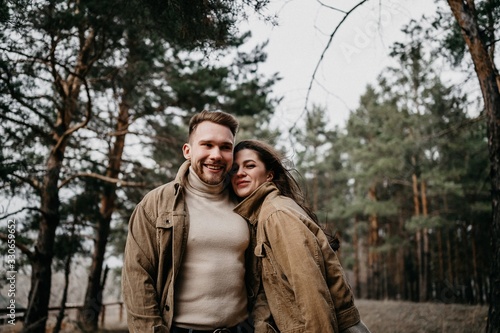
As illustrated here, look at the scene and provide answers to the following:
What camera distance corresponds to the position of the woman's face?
9.41ft

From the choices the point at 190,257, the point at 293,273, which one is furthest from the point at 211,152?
the point at 293,273

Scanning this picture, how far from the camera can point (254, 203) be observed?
2703mm

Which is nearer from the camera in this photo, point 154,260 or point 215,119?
point 154,260

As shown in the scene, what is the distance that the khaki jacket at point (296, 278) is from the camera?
6.77 ft

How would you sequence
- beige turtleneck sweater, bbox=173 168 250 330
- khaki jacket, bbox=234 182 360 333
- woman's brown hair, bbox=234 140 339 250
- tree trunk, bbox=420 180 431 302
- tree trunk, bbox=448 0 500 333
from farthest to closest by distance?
tree trunk, bbox=420 180 431 302, tree trunk, bbox=448 0 500 333, woman's brown hair, bbox=234 140 339 250, beige turtleneck sweater, bbox=173 168 250 330, khaki jacket, bbox=234 182 360 333

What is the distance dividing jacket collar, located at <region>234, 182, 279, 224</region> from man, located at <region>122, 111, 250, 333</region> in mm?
58

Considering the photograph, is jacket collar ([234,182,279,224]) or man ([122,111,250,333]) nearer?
man ([122,111,250,333])

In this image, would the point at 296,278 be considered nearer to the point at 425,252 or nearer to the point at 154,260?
the point at 154,260

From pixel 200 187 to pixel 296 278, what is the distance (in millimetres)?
1035

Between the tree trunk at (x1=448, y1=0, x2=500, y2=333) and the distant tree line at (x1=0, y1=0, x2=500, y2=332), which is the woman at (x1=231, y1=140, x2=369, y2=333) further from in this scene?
the tree trunk at (x1=448, y1=0, x2=500, y2=333)

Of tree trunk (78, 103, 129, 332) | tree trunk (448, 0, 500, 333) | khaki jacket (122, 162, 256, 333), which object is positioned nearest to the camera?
khaki jacket (122, 162, 256, 333)

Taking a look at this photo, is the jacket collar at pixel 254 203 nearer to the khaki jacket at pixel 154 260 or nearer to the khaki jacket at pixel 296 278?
the khaki jacket at pixel 296 278

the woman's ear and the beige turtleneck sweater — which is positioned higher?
the woman's ear

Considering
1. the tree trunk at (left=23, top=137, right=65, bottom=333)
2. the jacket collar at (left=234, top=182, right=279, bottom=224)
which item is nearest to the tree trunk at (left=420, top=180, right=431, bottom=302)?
the tree trunk at (left=23, top=137, right=65, bottom=333)
